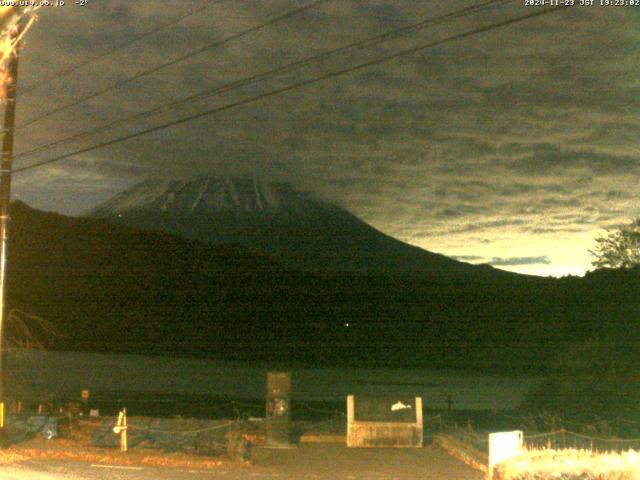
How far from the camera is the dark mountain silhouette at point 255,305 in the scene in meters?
103

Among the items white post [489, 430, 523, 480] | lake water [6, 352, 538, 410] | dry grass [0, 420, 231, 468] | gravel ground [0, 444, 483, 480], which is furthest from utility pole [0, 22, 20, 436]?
lake water [6, 352, 538, 410]

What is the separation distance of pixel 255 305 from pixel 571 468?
140 meters

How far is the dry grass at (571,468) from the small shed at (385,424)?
1087 centimetres

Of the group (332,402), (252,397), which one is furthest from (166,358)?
(332,402)

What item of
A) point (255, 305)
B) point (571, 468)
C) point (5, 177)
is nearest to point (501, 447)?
point (571, 468)

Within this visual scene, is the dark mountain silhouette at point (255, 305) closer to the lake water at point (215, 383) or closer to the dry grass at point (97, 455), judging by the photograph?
the lake water at point (215, 383)

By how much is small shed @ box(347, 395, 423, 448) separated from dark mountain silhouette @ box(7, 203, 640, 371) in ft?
153

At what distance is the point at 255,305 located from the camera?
492 feet

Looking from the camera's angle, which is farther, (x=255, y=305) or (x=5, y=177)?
(x=255, y=305)

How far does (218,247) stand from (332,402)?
134099mm

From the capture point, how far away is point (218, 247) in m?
186

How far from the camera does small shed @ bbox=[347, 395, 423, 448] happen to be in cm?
2347

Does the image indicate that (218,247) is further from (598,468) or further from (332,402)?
(598,468)

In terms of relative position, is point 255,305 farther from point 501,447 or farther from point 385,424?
point 501,447
